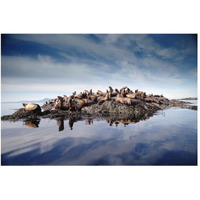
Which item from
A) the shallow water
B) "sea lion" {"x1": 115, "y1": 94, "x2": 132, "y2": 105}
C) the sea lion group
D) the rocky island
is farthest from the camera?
"sea lion" {"x1": 115, "y1": 94, "x2": 132, "y2": 105}

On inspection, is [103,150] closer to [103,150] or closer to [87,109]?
[103,150]

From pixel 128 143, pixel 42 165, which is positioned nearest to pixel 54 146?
pixel 42 165

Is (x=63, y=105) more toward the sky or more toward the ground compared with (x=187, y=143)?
more toward the sky

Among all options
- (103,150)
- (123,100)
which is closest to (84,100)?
(123,100)

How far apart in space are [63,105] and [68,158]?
8267 millimetres

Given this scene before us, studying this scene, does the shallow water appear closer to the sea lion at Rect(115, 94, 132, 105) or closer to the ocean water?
the ocean water

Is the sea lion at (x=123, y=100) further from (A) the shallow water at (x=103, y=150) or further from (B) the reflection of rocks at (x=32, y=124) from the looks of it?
(B) the reflection of rocks at (x=32, y=124)

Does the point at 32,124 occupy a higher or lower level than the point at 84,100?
lower

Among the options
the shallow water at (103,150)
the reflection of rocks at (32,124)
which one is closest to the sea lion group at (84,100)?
the reflection of rocks at (32,124)

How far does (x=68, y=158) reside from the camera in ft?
10.5

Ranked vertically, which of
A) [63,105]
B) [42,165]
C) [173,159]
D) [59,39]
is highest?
[59,39]

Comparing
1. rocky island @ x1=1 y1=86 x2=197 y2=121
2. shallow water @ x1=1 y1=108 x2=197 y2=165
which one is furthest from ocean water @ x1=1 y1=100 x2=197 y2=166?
rocky island @ x1=1 y1=86 x2=197 y2=121

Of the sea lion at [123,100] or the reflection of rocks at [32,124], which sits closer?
the reflection of rocks at [32,124]

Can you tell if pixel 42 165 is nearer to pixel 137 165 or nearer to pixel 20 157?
pixel 20 157
